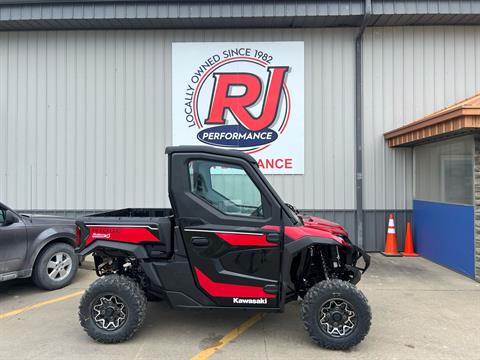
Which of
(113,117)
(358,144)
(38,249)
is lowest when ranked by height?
(38,249)

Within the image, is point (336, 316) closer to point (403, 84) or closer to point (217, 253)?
point (217, 253)

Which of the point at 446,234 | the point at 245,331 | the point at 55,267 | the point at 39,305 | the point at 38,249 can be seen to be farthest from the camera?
the point at 446,234

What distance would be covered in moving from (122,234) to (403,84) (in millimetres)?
7404

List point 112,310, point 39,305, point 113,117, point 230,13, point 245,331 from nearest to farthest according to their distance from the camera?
1. point 112,310
2. point 245,331
3. point 39,305
4. point 230,13
5. point 113,117

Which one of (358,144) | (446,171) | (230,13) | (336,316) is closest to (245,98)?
(230,13)

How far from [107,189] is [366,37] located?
6.91 meters

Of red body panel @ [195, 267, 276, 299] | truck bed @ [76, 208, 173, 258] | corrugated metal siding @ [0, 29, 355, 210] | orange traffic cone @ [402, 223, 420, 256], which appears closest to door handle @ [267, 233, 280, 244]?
red body panel @ [195, 267, 276, 299]

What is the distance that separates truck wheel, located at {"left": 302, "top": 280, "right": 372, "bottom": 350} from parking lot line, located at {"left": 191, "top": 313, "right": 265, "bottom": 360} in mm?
845

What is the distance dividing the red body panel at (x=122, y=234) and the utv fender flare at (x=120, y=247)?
0.04 metres

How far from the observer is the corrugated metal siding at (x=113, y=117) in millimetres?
8844

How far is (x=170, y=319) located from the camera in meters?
4.65

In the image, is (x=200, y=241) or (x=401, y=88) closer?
(x=200, y=241)

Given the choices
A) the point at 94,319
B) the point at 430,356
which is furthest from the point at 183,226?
the point at 430,356

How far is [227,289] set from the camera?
388cm
